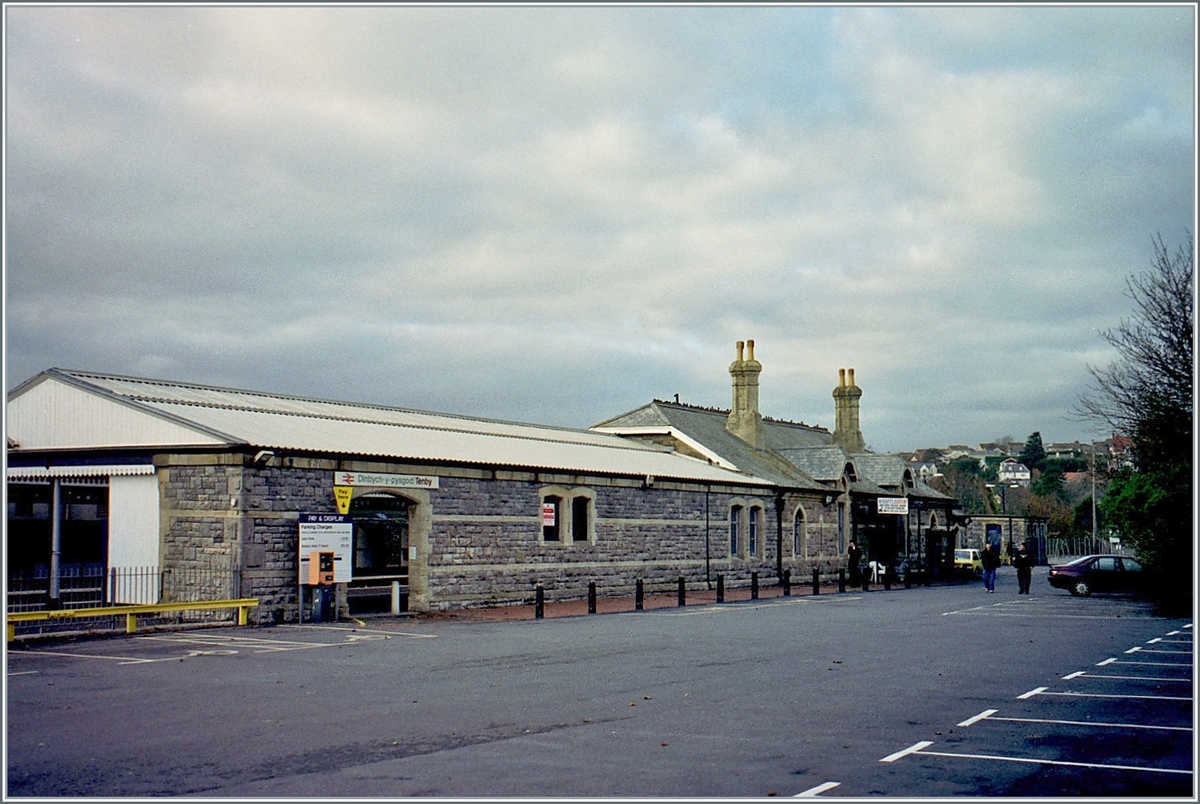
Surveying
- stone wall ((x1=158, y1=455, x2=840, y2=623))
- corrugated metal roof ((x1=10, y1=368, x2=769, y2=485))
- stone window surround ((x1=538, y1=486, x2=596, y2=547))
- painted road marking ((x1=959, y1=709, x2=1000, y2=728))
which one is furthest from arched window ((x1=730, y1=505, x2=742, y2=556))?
painted road marking ((x1=959, y1=709, x2=1000, y2=728))

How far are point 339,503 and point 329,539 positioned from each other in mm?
1166

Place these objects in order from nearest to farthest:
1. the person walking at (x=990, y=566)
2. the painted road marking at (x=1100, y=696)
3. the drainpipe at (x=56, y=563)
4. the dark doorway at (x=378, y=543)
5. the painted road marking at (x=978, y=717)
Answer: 1. the painted road marking at (x=978, y=717)
2. the painted road marking at (x=1100, y=696)
3. the drainpipe at (x=56, y=563)
4. the dark doorway at (x=378, y=543)
5. the person walking at (x=990, y=566)

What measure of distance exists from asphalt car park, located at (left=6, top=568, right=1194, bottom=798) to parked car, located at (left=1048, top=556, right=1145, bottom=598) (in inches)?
600

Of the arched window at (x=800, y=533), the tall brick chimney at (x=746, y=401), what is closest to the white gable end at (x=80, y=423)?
the arched window at (x=800, y=533)

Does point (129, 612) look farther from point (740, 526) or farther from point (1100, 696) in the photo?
point (740, 526)

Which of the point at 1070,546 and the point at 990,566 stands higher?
the point at 990,566

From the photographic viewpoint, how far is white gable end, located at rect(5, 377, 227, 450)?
22.2 meters

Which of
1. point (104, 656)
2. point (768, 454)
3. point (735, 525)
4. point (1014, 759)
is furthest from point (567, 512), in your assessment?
point (1014, 759)

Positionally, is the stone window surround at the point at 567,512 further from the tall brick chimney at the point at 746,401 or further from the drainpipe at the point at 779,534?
the tall brick chimney at the point at 746,401

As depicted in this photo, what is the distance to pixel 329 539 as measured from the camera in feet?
72.1

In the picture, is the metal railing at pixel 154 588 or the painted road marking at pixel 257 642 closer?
the painted road marking at pixel 257 642

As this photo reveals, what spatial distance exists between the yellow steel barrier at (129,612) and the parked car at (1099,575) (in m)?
24.6

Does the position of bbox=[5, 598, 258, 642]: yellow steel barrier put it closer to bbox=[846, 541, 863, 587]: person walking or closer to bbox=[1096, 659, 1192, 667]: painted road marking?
bbox=[1096, 659, 1192, 667]: painted road marking

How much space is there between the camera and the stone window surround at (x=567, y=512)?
29359 mm
